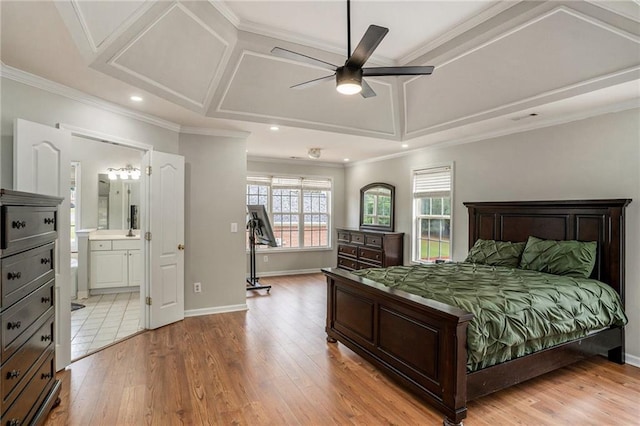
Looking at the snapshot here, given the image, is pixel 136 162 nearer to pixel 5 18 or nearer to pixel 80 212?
pixel 80 212

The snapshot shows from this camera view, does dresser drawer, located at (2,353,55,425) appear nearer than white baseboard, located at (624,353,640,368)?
Yes

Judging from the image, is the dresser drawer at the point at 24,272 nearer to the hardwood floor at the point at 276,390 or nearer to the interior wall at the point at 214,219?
the hardwood floor at the point at 276,390

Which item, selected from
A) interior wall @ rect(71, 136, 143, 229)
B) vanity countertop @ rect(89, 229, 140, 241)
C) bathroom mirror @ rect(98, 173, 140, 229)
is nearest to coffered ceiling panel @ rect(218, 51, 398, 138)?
interior wall @ rect(71, 136, 143, 229)

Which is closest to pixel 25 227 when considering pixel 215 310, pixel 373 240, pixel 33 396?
pixel 33 396

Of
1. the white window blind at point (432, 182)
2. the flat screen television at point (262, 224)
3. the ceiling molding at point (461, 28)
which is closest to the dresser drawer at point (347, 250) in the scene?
the white window blind at point (432, 182)

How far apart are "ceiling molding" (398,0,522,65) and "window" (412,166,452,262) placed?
2.04 meters

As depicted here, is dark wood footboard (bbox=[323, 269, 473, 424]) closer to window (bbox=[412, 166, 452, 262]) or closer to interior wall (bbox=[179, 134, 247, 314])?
interior wall (bbox=[179, 134, 247, 314])

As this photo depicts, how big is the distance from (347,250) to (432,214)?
2041mm

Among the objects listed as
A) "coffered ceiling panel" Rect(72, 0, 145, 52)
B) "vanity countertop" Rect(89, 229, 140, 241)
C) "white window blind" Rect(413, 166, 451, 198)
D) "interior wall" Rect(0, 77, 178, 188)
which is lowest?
"vanity countertop" Rect(89, 229, 140, 241)

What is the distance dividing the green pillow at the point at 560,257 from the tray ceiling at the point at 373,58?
1427 mm

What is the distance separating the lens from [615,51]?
8.86ft

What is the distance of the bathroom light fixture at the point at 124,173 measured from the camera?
5.96m

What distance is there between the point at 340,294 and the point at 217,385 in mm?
1413

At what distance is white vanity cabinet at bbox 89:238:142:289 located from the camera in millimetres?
5371
